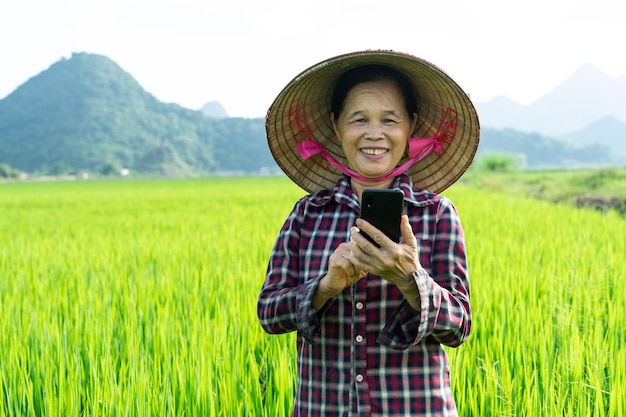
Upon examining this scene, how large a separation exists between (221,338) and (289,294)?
43.9 inches

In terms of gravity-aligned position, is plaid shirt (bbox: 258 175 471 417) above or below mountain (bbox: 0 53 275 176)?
below

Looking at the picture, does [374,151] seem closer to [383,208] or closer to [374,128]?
[374,128]

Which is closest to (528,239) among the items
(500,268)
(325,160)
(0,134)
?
(500,268)

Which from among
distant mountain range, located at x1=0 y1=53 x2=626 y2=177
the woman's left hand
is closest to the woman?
the woman's left hand

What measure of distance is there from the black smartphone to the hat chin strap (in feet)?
0.84

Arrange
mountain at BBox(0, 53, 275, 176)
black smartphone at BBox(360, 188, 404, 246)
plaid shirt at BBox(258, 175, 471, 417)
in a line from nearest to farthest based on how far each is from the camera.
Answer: black smartphone at BBox(360, 188, 404, 246) → plaid shirt at BBox(258, 175, 471, 417) → mountain at BBox(0, 53, 275, 176)

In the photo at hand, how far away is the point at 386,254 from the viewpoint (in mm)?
962

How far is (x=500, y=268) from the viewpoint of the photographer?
11.9ft

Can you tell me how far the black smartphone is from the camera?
94 cm

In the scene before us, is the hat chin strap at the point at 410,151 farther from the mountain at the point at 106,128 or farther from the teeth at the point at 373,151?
the mountain at the point at 106,128

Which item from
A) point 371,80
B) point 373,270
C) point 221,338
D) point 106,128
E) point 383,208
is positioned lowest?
point 221,338

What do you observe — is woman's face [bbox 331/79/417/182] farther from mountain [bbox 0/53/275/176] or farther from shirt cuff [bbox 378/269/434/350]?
mountain [bbox 0/53/275/176]

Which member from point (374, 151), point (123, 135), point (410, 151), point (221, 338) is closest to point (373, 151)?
point (374, 151)

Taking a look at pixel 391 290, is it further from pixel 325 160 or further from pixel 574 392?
pixel 574 392
